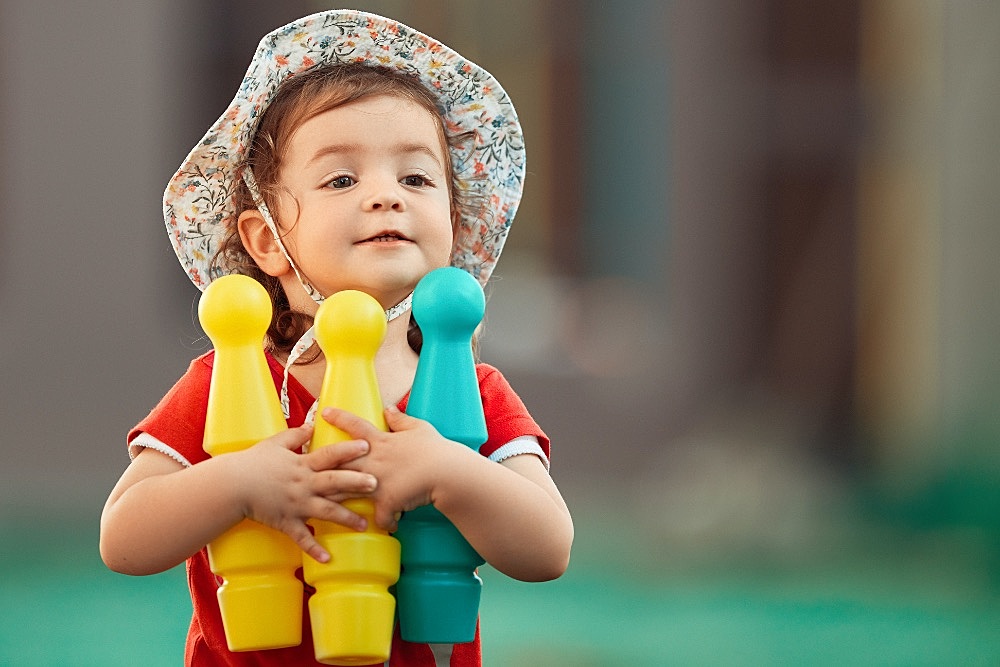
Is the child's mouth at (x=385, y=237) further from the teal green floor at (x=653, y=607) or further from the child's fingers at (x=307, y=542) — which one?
the teal green floor at (x=653, y=607)

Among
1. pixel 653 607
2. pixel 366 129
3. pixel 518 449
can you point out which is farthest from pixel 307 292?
pixel 653 607

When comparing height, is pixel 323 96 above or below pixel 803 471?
above

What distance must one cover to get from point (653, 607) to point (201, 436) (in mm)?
2961

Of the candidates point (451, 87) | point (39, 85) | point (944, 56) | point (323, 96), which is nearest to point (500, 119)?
point (451, 87)

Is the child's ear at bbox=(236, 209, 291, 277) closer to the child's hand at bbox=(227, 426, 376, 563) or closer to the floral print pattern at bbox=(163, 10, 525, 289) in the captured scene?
the floral print pattern at bbox=(163, 10, 525, 289)

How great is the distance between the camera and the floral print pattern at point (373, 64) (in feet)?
5.11

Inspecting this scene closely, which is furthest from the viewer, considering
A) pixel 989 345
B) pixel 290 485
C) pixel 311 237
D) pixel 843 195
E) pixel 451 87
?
pixel 843 195

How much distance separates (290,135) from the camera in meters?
1.53

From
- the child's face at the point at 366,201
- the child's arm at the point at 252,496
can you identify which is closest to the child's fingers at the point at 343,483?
the child's arm at the point at 252,496

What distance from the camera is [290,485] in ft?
4.23

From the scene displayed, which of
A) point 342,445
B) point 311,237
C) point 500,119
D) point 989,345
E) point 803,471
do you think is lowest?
point 803,471

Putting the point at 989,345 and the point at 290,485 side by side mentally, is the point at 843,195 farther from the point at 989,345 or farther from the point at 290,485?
the point at 290,485

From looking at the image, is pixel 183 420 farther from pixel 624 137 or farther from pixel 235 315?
pixel 624 137

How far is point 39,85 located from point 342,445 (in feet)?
15.0
